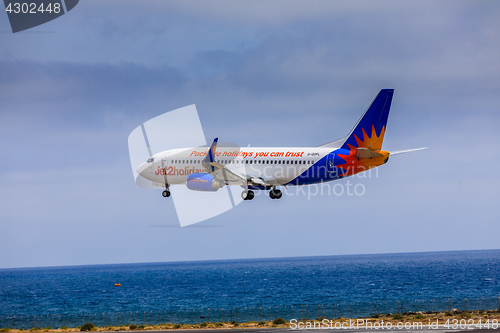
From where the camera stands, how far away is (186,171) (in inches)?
2202

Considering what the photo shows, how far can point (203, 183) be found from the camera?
5062 centimetres

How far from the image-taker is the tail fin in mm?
49062

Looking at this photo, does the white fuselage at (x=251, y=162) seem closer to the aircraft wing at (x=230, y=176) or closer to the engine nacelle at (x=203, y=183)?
the aircraft wing at (x=230, y=176)

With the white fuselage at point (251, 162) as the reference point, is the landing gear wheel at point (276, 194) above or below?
below

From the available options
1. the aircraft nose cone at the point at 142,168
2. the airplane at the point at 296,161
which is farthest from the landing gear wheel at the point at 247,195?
the aircraft nose cone at the point at 142,168

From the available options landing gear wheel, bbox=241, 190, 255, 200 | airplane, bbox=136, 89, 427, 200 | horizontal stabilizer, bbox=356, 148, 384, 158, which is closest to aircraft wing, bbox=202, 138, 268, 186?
airplane, bbox=136, 89, 427, 200

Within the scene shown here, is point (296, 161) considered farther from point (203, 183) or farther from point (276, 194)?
point (203, 183)

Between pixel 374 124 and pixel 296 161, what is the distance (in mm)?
7869

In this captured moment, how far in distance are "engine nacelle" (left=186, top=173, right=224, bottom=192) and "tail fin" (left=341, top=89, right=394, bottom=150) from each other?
13255 millimetres

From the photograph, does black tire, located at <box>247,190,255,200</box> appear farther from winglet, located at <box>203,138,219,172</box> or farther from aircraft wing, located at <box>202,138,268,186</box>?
winglet, located at <box>203,138,219,172</box>

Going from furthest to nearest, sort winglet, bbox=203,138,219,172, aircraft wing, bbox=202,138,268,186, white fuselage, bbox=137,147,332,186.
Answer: white fuselage, bbox=137,147,332,186 < aircraft wing, bbox=202,138,268,186 < winglet, bbox=203,138,219,172

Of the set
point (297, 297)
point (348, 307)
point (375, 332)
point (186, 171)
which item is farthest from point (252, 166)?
point (297, 297)

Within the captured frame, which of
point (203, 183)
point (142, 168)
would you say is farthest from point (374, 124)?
point (142, 168)

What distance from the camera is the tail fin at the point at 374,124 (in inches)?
1932
